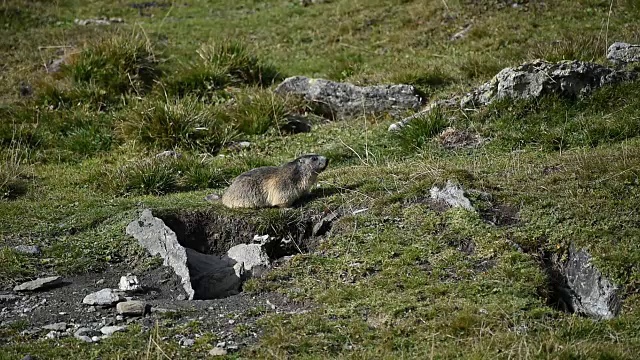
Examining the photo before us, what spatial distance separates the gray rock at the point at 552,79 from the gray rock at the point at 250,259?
5.56 m

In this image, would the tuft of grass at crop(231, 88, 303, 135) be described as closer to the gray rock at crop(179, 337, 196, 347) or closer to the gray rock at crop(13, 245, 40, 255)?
the gray rock at crop(13, 245, 40, 255)

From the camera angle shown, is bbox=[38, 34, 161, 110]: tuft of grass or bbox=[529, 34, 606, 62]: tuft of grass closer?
bbox=[529, 34, 606, 62]: tuft of grass

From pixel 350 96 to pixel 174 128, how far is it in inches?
134

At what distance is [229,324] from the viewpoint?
24.2 ft

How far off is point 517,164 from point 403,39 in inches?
293

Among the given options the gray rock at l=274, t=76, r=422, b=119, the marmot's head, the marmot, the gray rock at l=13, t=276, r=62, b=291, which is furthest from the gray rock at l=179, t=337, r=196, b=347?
the gray rock at l=274, t=76, r=422, b=119

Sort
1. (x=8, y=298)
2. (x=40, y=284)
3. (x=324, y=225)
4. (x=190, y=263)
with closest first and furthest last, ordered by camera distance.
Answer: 1. (x=8, y=298)
2. (x=40, y=284)
3. (x=190, y=263)
4. (x=324, y=225)

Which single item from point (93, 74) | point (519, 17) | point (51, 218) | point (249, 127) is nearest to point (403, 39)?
point (519, 17)

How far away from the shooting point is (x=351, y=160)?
12453 millimetres

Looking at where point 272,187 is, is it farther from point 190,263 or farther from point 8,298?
point 8,298

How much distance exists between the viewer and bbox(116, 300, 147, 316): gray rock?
7656mm

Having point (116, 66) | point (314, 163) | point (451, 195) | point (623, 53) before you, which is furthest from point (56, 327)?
point (623, 53)

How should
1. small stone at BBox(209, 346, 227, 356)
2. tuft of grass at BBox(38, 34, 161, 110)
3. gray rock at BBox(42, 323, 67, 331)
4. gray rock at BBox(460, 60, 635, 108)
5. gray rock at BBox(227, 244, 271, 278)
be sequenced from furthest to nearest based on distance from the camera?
tuft of grass at BBox(38, 34, 161, 110), gray rock at BBox(460, 60, 635, 108), gray rock at BBox(227, 244, 271, 278), gray rock at BBox(42, 323, 67, 331), small stone at BBox(209, 346, 227, 356)

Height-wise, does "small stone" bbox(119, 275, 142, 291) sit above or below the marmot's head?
below
